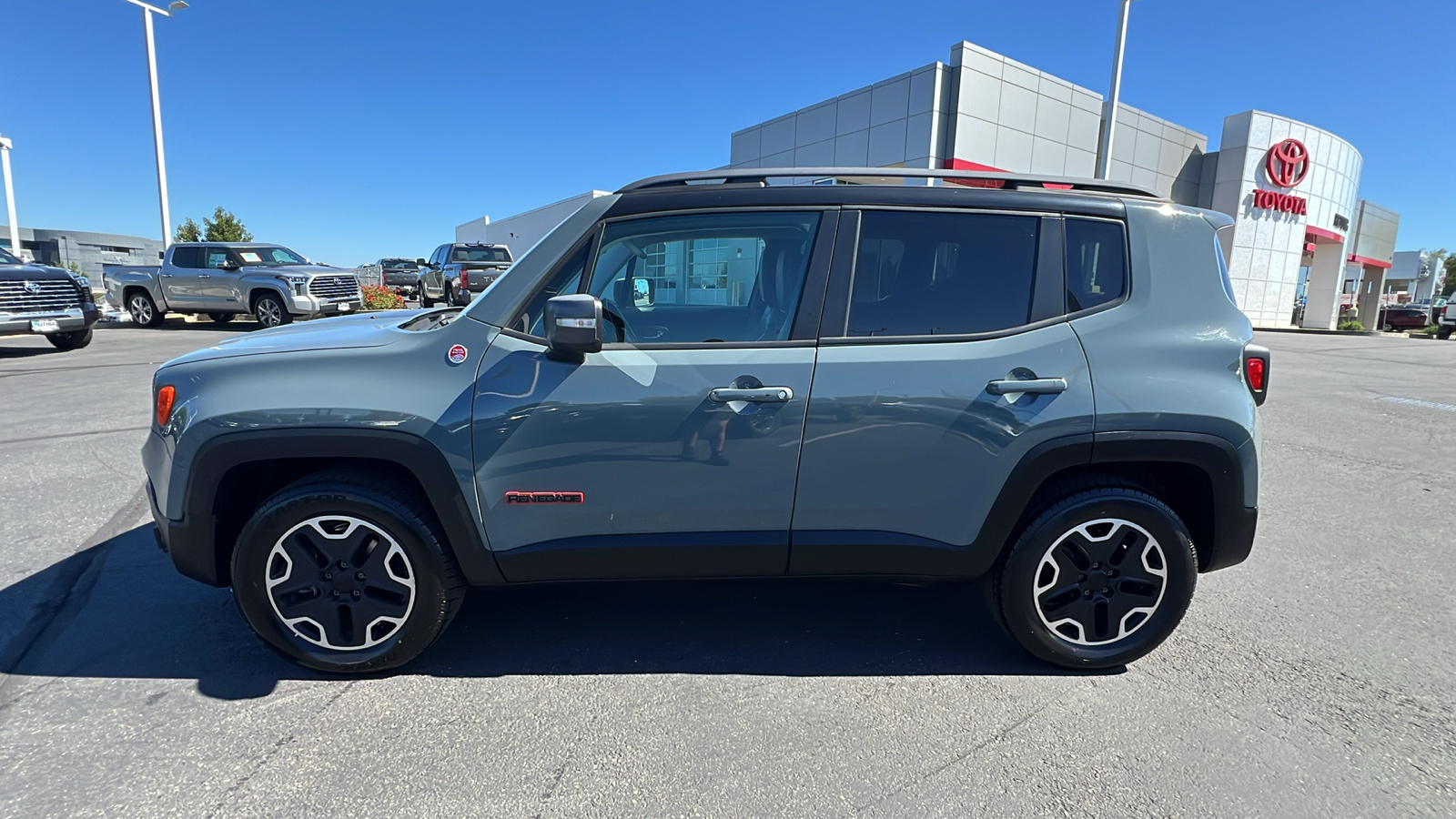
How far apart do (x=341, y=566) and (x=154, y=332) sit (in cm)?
1882

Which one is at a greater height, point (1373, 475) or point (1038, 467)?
point (1038, 467)

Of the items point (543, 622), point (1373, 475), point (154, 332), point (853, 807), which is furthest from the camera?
point (154, 332)

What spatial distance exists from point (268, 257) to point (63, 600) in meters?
16.0

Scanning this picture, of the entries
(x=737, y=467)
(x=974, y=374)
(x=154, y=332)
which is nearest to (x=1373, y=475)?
(x=974, y=374)

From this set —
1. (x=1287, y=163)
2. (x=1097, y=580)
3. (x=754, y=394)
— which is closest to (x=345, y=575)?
(x=754, y=394)

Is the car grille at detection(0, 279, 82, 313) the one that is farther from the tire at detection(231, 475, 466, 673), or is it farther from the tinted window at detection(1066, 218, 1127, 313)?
the tinted window at detection(1066, 218, 1127, 313)

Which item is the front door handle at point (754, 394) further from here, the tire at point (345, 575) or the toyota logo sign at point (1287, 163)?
the toyota logo sign at point (1287, 163)

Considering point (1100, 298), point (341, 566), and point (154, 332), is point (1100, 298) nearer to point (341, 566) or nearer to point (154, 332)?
point (341, 566)

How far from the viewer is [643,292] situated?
297cm

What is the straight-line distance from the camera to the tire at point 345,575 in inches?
103

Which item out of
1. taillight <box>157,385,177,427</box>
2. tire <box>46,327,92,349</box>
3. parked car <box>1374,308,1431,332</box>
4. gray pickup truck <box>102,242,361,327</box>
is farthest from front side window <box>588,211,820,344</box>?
parked car <box>1374,308,1431,332</box>

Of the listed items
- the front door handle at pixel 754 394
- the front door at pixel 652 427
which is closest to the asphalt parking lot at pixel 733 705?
the front door at pixel 652 427

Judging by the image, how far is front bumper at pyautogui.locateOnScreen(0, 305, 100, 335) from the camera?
11469 mm

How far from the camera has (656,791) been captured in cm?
219
